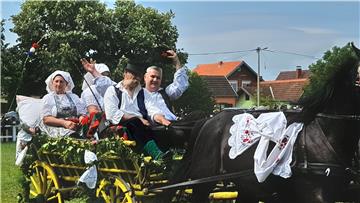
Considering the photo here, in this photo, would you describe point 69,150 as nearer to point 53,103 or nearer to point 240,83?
point 53,103

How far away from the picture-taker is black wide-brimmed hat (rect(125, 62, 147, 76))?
614 centimetres

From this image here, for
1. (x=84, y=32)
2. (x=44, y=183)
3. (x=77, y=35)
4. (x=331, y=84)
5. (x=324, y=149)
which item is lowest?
(x=44, y=183)

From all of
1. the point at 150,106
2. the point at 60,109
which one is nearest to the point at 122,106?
the point at 150,106

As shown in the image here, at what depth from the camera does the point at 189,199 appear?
5879mm

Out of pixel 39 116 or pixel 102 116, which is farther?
pixel 39 116

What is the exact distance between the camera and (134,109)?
19.9ft

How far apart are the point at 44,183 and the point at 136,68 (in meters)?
1.93

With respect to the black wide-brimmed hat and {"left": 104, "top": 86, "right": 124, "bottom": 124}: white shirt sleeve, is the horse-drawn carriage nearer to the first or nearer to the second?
{"left": 104, "top": 86, "right": 124, "bottom": 124}: white shirt sleeve

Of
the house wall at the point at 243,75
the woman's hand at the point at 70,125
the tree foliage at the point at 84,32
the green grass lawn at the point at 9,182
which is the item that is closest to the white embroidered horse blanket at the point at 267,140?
the woman's hand at the point at 70,125

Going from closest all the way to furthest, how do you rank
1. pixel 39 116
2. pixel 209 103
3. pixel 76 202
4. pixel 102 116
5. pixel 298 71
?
pixel 102 116, pixel 39 116, pixel 76 202, pixel 209 103, pixel 298 71

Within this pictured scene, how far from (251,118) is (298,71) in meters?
53.8

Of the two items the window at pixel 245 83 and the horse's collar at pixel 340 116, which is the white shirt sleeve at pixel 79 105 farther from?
the window at pixel 245 83

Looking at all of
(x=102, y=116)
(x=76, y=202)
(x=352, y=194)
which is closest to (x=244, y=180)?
(x=352, y=194)

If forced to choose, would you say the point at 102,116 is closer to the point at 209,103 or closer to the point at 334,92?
the point at 334,92
